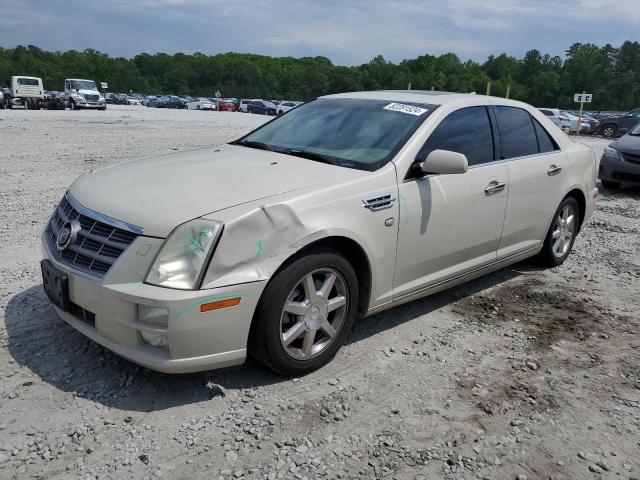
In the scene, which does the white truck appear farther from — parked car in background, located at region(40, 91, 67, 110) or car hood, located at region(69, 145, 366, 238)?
car hood, located at region(69, 145, 366, 238)

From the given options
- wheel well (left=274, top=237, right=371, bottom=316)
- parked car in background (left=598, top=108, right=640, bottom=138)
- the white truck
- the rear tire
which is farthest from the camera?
the white truck

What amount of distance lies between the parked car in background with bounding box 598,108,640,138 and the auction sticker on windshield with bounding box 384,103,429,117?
2657cm

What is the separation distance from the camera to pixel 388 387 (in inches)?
128

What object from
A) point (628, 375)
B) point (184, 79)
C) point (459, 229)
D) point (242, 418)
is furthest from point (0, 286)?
point (184, 79)

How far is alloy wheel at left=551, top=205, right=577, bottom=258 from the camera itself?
535cm

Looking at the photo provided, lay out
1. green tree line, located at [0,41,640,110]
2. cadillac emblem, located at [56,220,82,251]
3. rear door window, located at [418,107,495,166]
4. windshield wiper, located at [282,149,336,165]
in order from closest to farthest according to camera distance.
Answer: cadillac emblem, located at [56,220,82,251], windshield wiper, located at [282,149,336,165], rear door window, located at [418,107,495,166], green tree line, located at [0,41,640,110]

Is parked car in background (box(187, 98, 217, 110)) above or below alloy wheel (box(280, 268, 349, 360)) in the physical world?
above

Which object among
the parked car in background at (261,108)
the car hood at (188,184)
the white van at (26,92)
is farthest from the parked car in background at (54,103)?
the car hood at (188,184)

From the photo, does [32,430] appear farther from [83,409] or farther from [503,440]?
[503,440]

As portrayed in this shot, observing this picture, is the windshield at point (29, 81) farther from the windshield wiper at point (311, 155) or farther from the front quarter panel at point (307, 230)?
the front quarter panel at point (307, 230)

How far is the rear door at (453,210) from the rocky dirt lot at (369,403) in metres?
0.47

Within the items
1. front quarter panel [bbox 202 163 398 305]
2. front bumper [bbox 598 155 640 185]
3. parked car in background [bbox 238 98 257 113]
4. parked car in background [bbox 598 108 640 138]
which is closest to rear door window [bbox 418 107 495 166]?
front quarter panel [bbox 202 163 398 305]

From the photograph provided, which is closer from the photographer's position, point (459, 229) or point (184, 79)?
point (459, 229)

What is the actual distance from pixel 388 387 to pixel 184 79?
12996 centimetres
